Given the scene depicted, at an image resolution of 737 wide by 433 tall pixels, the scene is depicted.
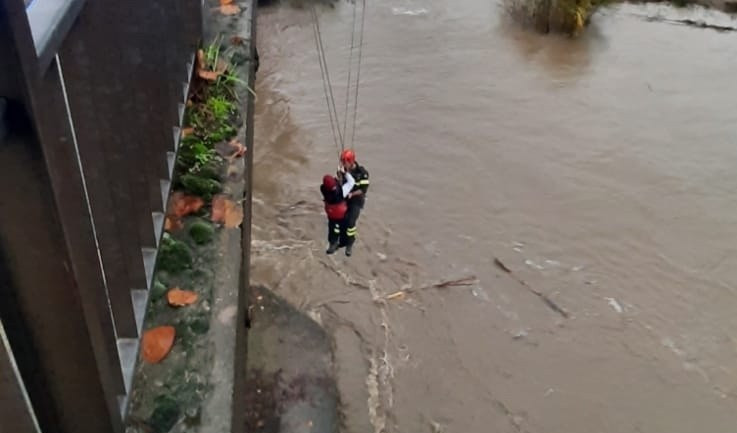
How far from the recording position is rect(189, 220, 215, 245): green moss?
120 inches

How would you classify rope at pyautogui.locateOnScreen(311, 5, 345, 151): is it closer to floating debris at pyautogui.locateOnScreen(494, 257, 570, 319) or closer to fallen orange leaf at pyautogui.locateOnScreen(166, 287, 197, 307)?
floating debris at pyautogui.locateOnScreen(494, 257, 570, 319)

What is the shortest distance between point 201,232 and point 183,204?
0.68ft

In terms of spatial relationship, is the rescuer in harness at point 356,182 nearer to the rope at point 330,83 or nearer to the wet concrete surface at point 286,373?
the wet concrete surface at point 286,373

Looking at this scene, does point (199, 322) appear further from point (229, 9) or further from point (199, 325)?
point (229, 9)

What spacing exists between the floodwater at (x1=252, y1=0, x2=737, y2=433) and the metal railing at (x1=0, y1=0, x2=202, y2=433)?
11.2 ft

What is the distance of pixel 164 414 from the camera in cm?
236

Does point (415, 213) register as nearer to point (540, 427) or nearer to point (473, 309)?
point (473, 309)

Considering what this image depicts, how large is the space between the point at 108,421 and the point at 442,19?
9.42m

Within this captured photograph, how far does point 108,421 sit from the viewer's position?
1.75 meters

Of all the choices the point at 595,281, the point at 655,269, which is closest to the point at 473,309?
the point at 595,281

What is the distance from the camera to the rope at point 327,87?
8.59m

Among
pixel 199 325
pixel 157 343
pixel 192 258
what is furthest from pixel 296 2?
pixel 157 343

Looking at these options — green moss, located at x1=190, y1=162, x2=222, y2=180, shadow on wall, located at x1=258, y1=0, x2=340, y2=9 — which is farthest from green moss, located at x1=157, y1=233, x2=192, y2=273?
shadow on wall, located at x1=258, y1=0, x2=340, y2=9

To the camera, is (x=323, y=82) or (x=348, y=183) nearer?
(x=348, y=183)
